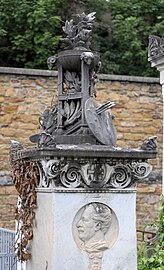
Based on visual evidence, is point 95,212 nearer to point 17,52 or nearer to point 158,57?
point 158,57

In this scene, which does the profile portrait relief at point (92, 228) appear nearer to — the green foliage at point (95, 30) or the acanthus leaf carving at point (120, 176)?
the acanthus leaf carving at point (120, 176)

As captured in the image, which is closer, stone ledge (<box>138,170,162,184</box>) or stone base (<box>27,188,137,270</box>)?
stone base (<box>27,188,137,270</box>)

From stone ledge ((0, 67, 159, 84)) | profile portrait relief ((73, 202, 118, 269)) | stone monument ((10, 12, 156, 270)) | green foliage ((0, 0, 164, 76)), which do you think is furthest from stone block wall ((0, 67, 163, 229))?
profile portrait relief ((73, 202, 118, 269))

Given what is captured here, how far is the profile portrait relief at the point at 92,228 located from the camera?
13.6ft

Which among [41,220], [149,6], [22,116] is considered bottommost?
[41,220]

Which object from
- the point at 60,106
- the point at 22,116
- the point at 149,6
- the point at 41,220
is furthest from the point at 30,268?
the point at 149,6

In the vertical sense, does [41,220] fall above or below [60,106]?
below

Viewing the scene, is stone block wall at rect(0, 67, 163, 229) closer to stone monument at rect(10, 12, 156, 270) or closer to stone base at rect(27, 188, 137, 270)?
stone monument at rect(10, 12, 156, 270)

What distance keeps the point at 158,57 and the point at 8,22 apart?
681 cm

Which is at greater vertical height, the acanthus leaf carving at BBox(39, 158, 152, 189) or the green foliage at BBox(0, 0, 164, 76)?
the green foliage at BBox(0, 0, 164, 76)

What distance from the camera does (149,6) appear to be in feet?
49.0

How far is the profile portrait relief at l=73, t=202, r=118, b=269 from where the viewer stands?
4156 mm

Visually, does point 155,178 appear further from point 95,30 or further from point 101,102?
point 95,30

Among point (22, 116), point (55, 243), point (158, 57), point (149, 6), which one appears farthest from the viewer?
point (149, 6)
